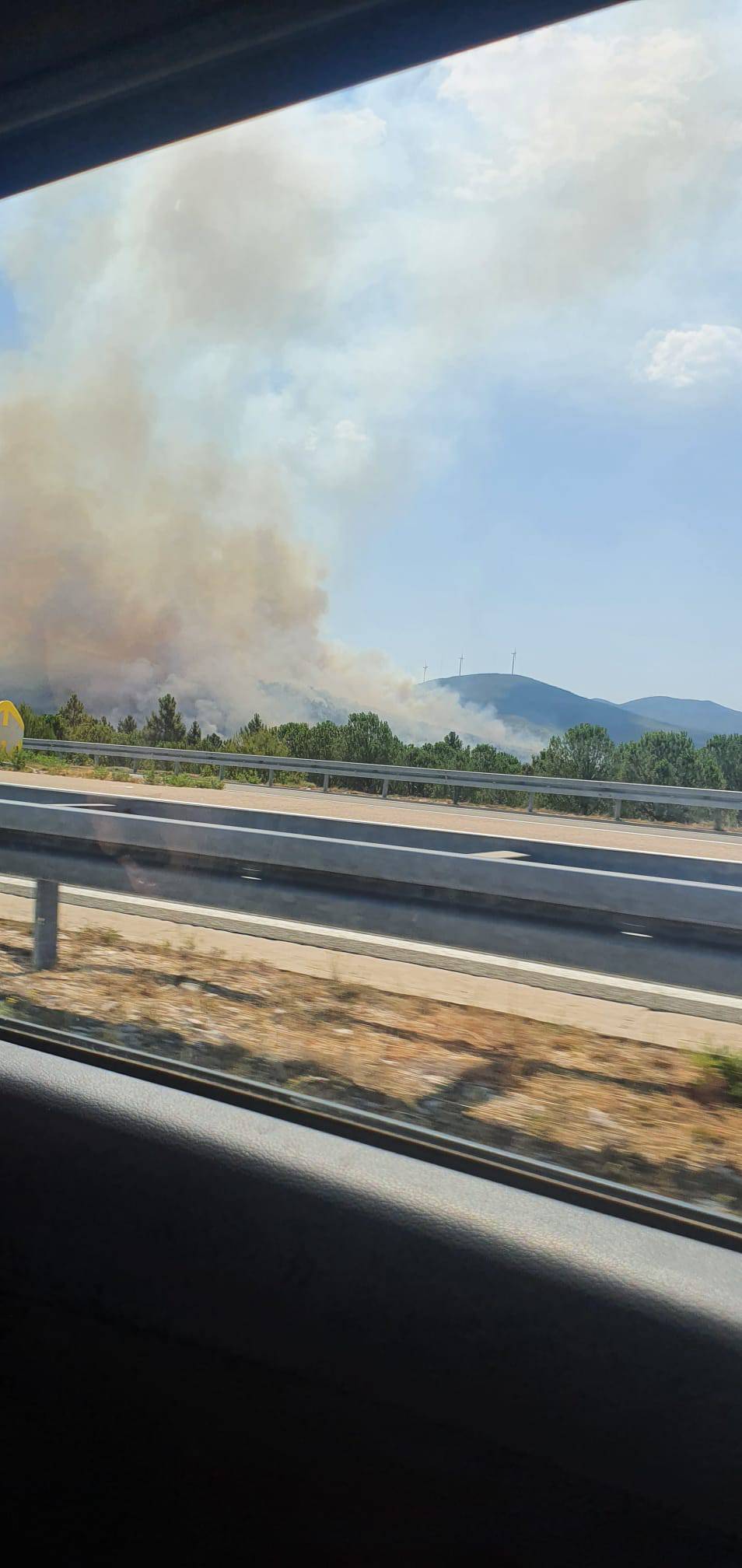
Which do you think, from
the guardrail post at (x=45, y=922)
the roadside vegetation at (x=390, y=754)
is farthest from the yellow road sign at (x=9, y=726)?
the guardrail post at (x=45, y=922)

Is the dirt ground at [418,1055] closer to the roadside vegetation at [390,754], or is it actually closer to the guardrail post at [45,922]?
the guardrail post at [45,922]

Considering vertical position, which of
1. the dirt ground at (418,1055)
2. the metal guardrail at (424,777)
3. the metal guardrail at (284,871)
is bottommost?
the dirt ground at (418,1055)

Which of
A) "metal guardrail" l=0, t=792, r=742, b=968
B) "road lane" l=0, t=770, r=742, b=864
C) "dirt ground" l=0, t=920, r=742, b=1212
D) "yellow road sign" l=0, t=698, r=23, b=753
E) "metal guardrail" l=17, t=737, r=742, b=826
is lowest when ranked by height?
"dirt ground" l=0, t=920, r=742, b=1212

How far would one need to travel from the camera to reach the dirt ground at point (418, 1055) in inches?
60.5

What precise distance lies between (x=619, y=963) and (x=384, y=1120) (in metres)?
0.47

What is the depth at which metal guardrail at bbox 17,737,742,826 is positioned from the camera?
2.19 metres

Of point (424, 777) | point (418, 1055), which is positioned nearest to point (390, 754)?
point (424, 777)

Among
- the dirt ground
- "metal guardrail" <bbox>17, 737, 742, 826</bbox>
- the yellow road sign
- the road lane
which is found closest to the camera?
the dirt ground

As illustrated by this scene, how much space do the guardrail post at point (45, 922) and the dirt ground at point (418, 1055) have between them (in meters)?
0.05

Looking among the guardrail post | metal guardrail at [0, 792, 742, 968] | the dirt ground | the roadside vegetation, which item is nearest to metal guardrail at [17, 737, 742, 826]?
the roadside vegetation

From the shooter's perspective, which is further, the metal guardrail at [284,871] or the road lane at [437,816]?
the road lane at [437,816]

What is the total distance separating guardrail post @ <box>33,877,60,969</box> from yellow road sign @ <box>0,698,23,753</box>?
1.12 ft

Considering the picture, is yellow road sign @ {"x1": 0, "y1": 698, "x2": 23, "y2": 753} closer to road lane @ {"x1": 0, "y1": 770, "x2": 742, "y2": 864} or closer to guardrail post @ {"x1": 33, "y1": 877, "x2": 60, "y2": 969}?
road lane @ {"x1": 0, "y1": 770, "x2": 742, "y2": 864}

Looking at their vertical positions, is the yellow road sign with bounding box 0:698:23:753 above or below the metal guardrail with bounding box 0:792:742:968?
above
